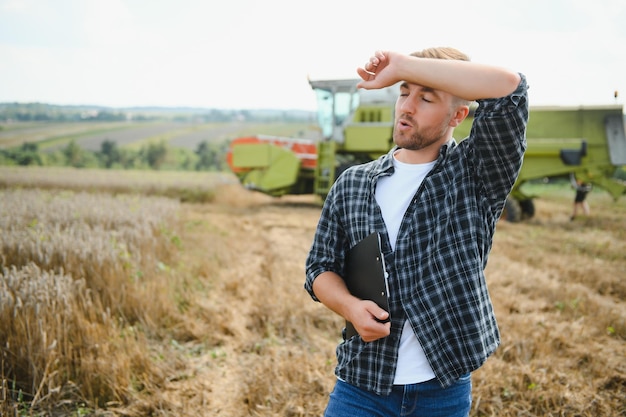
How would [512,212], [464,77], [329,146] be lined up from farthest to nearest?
[329,146] < [512,212] < [464,77]

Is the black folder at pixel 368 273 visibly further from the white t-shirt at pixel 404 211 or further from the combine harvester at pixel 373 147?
the combine harvester at pixel 373 147

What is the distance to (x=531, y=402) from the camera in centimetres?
308

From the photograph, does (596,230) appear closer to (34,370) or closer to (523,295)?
(523,295)

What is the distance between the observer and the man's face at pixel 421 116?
1.60 meters

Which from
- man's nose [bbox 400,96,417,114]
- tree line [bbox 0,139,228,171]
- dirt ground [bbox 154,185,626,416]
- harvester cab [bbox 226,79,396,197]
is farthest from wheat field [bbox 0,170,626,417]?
tree line [bbox 0,139,228,171]

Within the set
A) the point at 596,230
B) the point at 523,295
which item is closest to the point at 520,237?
the point at 596,230

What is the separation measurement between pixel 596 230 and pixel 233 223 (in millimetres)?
7441

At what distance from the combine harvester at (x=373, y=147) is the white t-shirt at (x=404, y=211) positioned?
1097 cm

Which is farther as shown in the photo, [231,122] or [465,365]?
[231,122]

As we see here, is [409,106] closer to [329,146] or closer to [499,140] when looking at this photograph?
[499,140]

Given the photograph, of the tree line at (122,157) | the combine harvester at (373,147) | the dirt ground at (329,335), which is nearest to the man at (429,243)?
the dirt ground at (329,335)

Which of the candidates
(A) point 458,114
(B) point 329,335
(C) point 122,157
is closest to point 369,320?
(A) point 458,114

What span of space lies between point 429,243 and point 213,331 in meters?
3.01

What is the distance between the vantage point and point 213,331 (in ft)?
13.9
